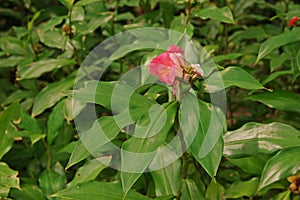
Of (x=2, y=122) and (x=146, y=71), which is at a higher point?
(x=146, y=71)

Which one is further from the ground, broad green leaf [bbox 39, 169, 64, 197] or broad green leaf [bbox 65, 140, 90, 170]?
broad green leaf [bbox 65, 140, 90, 170]

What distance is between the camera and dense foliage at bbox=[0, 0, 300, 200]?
1.06m

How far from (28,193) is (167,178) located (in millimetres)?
444

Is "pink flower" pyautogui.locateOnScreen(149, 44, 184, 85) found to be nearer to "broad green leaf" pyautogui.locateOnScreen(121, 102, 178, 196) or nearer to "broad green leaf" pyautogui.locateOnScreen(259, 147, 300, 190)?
"broad green leaf" pyautogui.locateOnScreen(121, 102, 178, 196)

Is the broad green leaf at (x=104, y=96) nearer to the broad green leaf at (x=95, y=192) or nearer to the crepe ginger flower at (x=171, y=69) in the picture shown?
the crepe ginger flower at (x=171, y=69)

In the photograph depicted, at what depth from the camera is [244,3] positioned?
75.7 inches

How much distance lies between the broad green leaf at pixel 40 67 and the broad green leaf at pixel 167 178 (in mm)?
541

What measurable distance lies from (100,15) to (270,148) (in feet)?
2.58

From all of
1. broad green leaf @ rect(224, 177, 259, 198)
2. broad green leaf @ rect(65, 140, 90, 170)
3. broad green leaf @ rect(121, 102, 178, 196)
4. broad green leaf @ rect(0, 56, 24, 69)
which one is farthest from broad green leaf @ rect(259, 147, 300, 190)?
broad green leaf @ rect(0, 56, 24, 69)

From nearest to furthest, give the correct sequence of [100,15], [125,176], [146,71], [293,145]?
[125,176] → [293,145] → [146,71] → [100,15]

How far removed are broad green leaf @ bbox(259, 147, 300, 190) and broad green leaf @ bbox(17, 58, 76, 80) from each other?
2.43ft

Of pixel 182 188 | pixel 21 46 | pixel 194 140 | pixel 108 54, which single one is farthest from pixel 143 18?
pixel 194 140

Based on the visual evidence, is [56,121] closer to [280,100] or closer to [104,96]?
[104,96]

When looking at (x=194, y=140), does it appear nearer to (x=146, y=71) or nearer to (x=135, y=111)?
(x=135, y=111)
